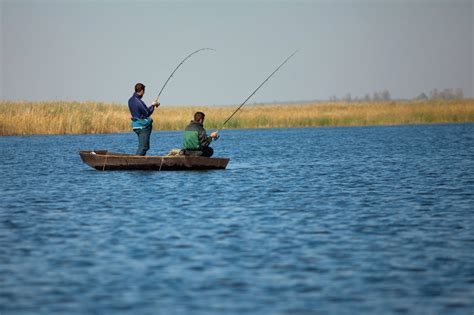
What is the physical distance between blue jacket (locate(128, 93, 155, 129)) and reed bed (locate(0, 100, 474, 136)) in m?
25.2

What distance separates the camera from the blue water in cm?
818

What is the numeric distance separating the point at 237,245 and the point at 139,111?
34.7 feet

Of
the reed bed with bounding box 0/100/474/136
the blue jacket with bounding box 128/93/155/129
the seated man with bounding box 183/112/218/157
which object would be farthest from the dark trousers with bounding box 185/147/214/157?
the reed bed with bounding box 0/100/474/136

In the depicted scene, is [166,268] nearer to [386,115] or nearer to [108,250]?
[108,250]

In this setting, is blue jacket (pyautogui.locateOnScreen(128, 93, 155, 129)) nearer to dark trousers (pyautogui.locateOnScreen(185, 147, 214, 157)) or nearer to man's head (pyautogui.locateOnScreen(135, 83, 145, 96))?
man's head (pyautogui.locateOnScreen(135, 83, 145, 96))

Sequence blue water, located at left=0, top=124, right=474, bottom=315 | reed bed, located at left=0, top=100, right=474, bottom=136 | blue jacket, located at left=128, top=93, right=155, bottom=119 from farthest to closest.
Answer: reed bed, located at left=0, top=100, right=474, bottom=136, blue jacket, located at left=128, top=93, right=155, bottom=119, blue water, located at left=0, top=124, right=474, bottom=315

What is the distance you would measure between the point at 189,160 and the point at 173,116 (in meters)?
34.3

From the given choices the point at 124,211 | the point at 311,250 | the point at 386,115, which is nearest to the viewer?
the point at 311,250

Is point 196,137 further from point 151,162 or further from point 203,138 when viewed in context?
point 151,162

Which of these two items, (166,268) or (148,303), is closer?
(148,303)

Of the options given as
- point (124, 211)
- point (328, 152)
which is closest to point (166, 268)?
point (124, 211)

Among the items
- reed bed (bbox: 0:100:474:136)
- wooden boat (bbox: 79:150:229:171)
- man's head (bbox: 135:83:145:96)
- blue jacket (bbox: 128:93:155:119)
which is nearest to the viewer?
man's head (bbox: 135:83:145:96)

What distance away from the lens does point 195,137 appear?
68.9 ft

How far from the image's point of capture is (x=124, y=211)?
48.1 ft
